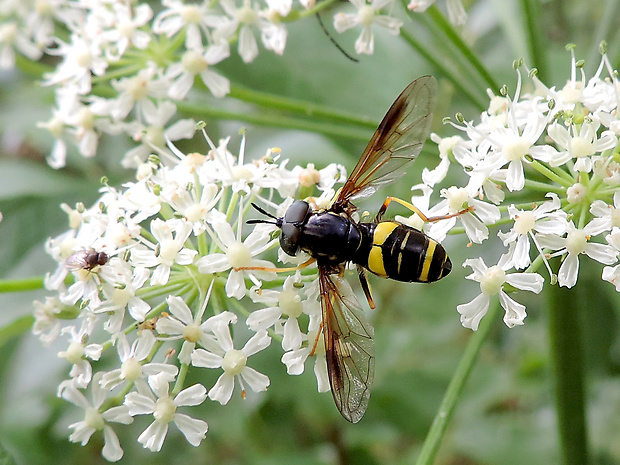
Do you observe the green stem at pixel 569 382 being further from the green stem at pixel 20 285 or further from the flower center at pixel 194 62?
the green stem at pixel 20 285

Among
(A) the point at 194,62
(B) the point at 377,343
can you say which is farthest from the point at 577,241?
(B) the point at 377,343

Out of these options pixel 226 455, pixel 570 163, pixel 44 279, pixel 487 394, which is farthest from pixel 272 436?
pixel 570 163

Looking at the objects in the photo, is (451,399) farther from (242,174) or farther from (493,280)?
(242,174)

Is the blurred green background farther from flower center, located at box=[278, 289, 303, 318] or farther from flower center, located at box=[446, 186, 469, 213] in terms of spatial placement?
flower center, located at box=[278, 289, 303, 318]

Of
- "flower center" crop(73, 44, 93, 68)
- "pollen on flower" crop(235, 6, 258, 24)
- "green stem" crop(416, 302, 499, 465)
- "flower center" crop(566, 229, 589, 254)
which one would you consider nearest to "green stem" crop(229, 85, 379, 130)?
"pollen on flower" crop(235, 6, 258, 24)

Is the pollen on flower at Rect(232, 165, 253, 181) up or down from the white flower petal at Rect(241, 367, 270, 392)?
up

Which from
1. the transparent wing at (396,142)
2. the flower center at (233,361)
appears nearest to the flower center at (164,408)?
the flower center at (233,361)

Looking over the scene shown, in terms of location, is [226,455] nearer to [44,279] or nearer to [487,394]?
[487,394]
